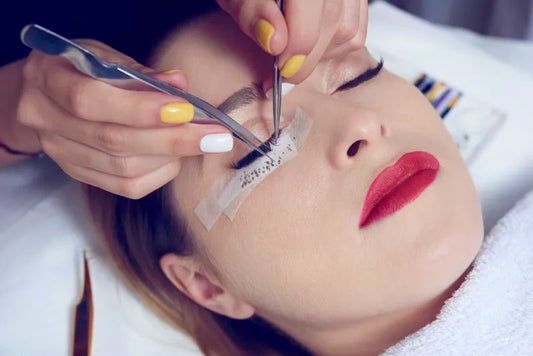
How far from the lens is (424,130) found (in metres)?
1.05

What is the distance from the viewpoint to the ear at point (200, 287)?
109 cm

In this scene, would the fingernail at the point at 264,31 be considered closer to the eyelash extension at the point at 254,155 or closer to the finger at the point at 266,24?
the finger at the point at 266,24

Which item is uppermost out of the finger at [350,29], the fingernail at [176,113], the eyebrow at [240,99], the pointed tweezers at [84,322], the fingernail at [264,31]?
the fingernail at [264,31]

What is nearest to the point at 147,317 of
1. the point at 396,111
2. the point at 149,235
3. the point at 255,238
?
the point at 149,235

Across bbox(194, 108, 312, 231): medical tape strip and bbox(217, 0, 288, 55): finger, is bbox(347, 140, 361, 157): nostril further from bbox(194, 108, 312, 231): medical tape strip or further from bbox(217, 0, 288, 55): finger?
bbox(217, 0, 288, 55): finger

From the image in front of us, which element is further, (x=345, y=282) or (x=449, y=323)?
(x=449, y=323)

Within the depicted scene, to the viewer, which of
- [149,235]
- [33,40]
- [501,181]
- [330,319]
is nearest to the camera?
[33,40]

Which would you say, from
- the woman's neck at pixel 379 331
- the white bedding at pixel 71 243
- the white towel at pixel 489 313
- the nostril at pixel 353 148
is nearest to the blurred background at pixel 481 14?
the white bedding at pixel 71 243

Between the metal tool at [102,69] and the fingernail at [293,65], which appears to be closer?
the metal tool at [102,69]

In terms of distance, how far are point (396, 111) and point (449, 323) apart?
1.40 feet

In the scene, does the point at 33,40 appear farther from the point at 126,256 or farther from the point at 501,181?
the point at 501,181

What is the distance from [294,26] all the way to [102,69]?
27 centimetres

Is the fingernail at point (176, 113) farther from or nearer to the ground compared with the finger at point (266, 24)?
nearer to the ground

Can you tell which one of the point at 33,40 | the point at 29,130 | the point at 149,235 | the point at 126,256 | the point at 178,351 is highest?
the point at 33,40
